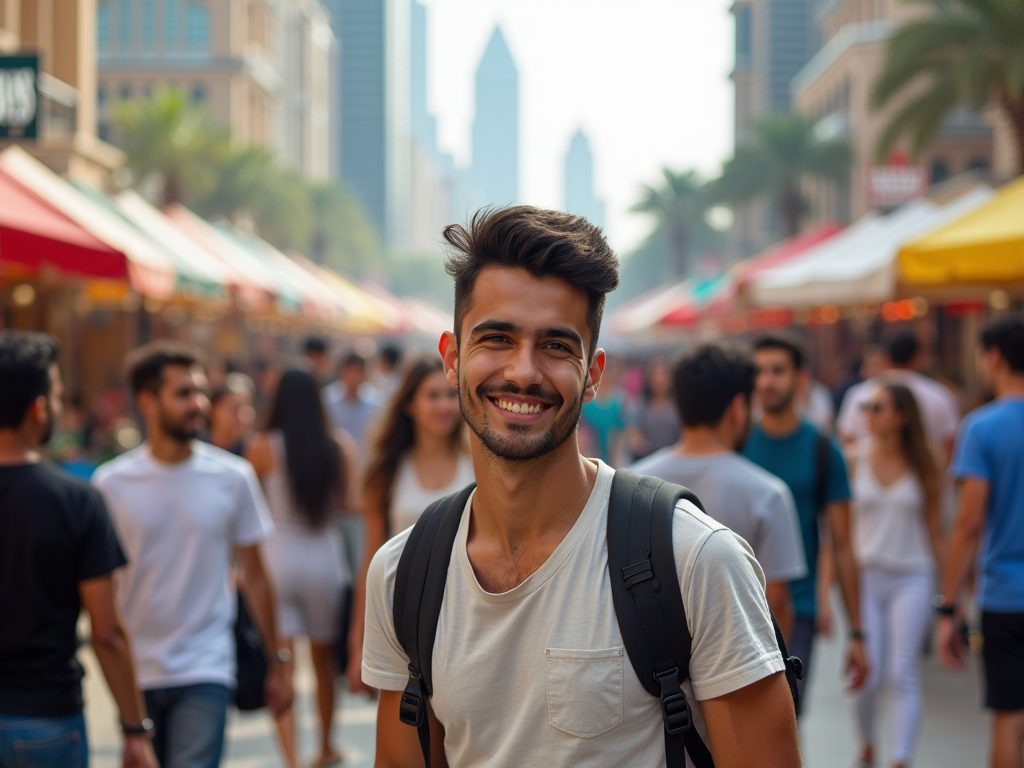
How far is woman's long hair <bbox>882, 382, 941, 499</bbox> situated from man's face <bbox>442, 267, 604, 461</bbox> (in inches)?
169

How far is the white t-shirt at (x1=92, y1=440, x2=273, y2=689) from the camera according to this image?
4.17m

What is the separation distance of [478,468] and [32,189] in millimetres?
7610

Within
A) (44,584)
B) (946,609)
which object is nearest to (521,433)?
(44,584)

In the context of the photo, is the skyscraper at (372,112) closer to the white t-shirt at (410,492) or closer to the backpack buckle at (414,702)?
the white t-shirt at (410,492)

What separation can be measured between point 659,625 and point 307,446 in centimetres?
412

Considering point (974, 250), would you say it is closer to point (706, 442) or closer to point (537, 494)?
point (706, 442)

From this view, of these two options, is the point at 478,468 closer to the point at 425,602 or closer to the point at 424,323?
the point at 425,602

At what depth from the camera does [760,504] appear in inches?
159

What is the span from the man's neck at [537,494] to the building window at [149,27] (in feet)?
247

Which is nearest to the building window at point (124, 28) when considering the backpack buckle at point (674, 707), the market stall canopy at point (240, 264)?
the market stall canopy at point (240, 264)

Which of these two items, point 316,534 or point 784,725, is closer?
point 784,725

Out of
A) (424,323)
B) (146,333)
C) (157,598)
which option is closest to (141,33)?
(424,323)

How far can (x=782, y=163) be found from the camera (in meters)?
38.6

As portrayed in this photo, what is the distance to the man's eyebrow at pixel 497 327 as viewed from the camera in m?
2.07
